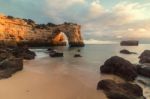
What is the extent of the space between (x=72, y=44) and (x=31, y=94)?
230 feet

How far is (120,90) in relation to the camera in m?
10.4

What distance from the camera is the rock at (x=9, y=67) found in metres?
13.4

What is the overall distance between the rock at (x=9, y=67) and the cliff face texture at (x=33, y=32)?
4194cm

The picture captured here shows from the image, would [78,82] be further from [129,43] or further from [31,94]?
[129,43]

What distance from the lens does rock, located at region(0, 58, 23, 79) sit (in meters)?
13.4

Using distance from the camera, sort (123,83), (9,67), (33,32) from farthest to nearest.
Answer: (33,32) < (9,67) < (123,83)

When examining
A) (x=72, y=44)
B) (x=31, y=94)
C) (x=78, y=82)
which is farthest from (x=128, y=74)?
(x=72, y=44)

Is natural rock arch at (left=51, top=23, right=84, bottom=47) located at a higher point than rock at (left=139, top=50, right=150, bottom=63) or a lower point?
higher

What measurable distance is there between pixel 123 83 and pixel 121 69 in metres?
4.37

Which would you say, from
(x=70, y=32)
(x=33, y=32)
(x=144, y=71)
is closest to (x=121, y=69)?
(x=144, y=71)

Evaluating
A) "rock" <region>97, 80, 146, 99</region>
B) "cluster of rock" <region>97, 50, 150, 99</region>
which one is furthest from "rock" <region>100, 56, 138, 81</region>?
"rock" <region>97, 80, 146, 99</region>

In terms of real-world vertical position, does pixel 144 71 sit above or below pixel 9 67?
below

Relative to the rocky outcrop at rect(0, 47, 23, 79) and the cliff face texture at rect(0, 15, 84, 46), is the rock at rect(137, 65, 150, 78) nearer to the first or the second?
the rocky outcrop at rect(0, 47, 23, 79)

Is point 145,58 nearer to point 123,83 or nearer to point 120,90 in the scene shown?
point 123,83
